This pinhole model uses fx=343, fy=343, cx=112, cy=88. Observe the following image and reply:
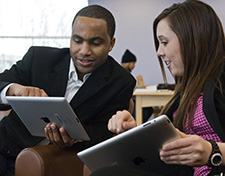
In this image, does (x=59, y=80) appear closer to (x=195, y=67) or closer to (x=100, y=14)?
(x=100, y=14)

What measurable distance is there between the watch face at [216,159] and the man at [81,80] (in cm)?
67

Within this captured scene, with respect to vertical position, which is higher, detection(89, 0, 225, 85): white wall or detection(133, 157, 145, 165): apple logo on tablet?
detection(133, 157, 145, 165): apple logo on tablet

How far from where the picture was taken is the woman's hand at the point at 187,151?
1.03 m

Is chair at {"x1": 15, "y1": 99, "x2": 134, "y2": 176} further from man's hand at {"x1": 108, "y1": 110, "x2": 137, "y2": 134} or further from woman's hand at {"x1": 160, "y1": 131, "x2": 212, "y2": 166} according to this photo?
woman's hand at {"x1": 160, "y1": 131, "x2": 212, "y2": 166}

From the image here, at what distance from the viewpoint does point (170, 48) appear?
1441mm

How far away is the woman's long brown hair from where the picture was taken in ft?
4.58

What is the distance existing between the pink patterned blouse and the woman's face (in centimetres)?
16

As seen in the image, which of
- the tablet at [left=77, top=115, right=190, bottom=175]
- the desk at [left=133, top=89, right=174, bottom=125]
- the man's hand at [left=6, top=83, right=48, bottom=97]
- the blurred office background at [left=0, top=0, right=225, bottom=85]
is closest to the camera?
the tablet at [left=77, top=115, right=190, bottom=175]

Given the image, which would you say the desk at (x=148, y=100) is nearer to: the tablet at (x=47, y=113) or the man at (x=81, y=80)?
the man at (x=81, y=80)

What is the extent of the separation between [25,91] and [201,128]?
2.56 feet

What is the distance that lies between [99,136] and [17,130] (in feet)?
1.33

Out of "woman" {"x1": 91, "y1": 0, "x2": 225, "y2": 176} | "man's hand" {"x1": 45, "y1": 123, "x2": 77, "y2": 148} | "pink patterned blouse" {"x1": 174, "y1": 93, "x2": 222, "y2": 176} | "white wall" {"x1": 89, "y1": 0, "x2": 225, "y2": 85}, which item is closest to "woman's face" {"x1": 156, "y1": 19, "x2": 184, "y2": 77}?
"woman" {"x1": 91, "y1": 0, "x2": 225, "y2": 176}

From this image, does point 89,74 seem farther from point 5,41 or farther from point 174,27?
point 5,41

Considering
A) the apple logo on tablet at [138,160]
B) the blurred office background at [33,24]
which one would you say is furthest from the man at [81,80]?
the blurred office background at [33,24]
